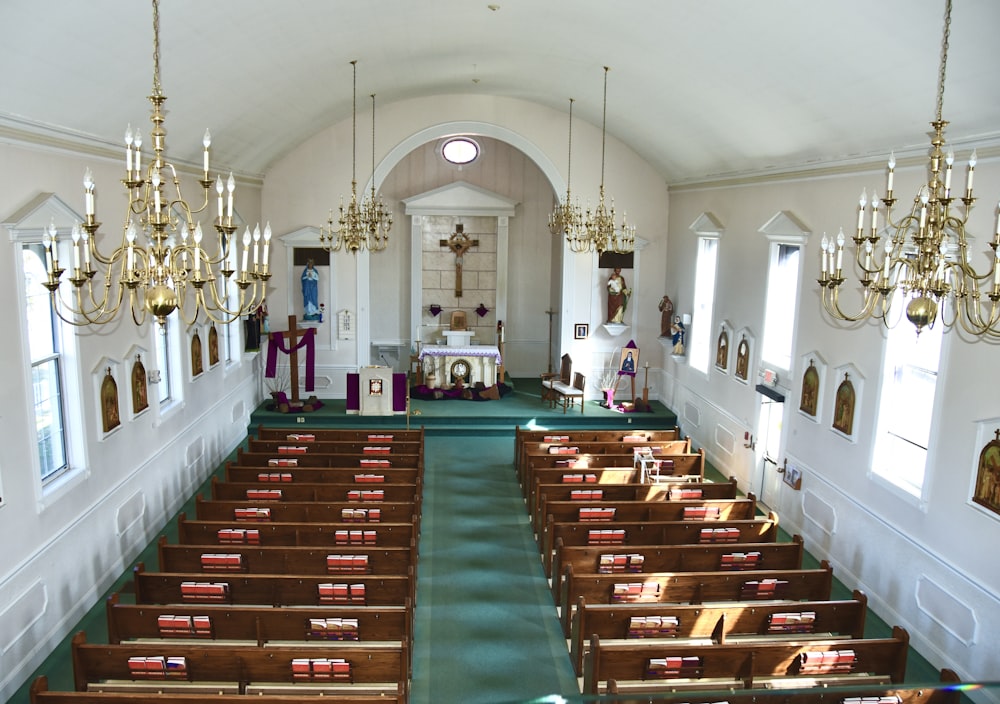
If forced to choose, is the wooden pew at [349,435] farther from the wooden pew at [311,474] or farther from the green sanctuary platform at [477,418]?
the green sanctuary platform at [477,418]

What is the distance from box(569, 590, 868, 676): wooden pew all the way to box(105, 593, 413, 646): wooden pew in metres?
1.84

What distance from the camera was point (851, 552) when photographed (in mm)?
10023

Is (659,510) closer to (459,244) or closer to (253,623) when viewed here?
(253,623)

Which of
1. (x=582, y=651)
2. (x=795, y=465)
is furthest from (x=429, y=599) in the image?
(x=795, y=465)

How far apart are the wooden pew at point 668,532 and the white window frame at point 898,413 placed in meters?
1.49

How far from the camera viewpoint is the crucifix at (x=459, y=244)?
1934 cm

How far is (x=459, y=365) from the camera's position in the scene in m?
18.2

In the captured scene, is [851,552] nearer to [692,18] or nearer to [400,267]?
[692,18]

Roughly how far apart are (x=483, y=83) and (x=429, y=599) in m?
10.5

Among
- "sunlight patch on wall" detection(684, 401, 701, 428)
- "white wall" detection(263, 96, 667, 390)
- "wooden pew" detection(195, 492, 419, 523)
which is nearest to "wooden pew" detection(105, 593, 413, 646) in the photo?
"wooden pew" detection(195, 492, 419, 523)

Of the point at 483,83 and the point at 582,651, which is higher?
the point at 483,83

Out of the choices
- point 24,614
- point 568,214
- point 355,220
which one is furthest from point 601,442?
point 24,614

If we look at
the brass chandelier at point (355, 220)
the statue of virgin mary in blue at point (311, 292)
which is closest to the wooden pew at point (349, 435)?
the brass chandelier at point (355, 220)

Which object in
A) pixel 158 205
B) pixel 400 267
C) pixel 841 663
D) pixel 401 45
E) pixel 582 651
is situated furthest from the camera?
pixel 400 267
